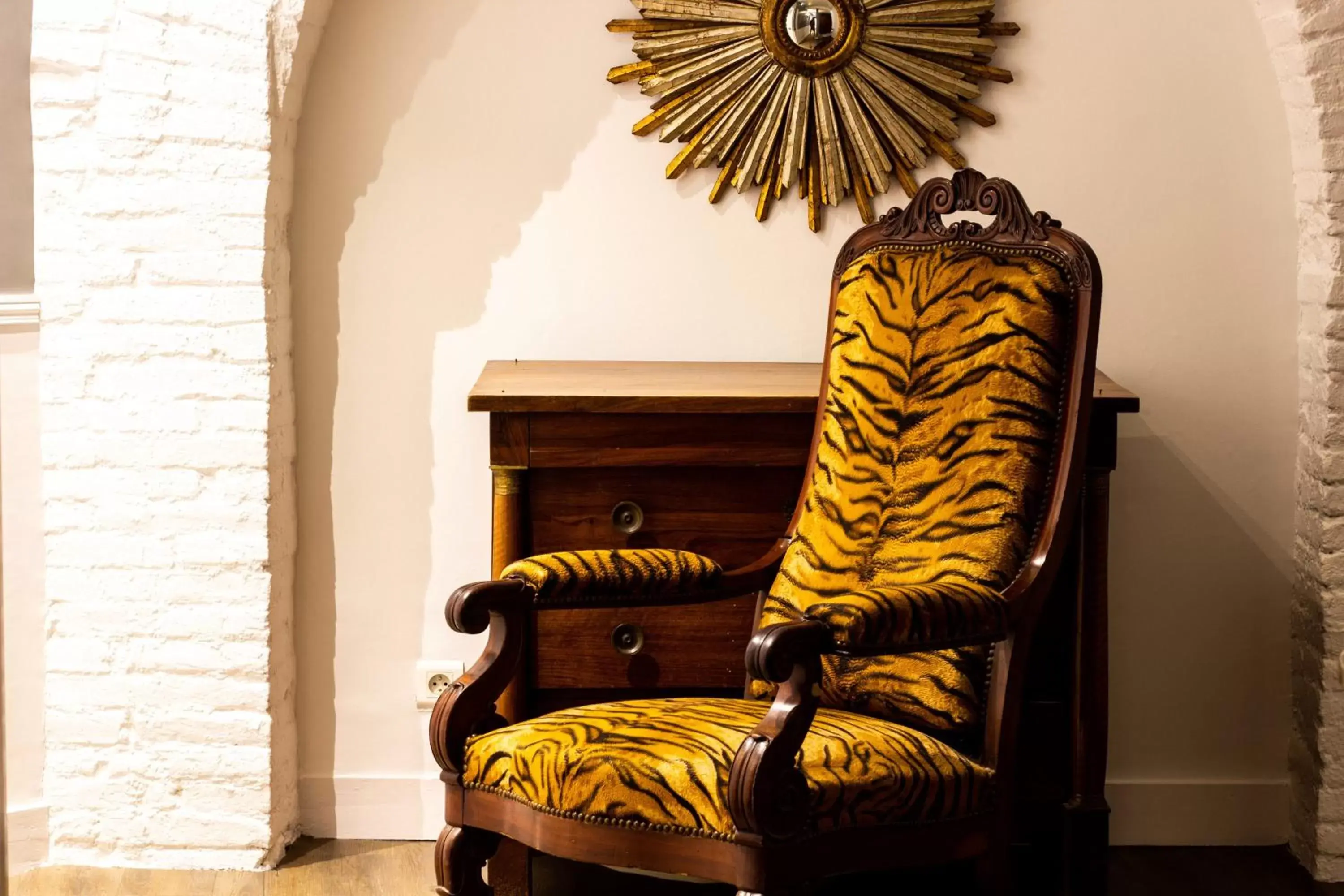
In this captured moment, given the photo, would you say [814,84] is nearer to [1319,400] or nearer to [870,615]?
[1319,400]

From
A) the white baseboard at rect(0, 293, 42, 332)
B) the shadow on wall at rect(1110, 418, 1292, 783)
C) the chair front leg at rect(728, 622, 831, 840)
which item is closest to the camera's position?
the chair front leg at rect(728, 622, 831, 840)

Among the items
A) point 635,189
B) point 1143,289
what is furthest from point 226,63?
point 1143,289

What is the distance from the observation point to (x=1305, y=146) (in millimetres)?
2697

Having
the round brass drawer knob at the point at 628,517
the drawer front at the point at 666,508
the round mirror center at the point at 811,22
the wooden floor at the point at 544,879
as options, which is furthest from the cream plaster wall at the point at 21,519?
the round mirror center at the point at 811,22

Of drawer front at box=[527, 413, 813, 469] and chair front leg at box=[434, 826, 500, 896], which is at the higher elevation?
drawer front at box=[527, 413, 813, 469]

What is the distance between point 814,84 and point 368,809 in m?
1.74

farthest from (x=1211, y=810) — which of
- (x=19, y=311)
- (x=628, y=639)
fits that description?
(x=19, y=311)

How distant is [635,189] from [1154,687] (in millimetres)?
1494

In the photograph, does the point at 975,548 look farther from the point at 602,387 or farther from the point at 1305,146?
the point at 1305,146

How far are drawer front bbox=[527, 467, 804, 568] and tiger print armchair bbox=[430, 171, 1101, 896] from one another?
6.4 inches

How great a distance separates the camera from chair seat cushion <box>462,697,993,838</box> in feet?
5.53

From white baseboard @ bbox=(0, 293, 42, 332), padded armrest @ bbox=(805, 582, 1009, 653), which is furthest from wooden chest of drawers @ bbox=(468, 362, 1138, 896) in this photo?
white baseboard @ bbox=(0, 293, 42, 332)

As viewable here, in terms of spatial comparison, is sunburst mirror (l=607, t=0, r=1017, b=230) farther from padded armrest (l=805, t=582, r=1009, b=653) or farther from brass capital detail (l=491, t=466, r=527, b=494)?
padded armrest (l=805, t=582, r=1009, b=653)

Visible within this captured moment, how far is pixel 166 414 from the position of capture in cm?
262
